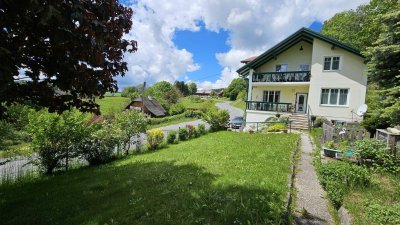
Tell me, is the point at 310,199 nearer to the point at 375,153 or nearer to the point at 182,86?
the point at 375,153

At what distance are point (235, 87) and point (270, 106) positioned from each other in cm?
8047

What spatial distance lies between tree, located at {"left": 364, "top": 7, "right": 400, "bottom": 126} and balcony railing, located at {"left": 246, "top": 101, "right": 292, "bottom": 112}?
537 inches

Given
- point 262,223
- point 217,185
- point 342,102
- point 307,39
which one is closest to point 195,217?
point 262,223

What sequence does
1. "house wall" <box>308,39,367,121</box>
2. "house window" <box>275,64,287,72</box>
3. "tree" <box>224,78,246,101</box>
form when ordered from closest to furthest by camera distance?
"house wall" <box>308,39,367,121</box> < "house window" <box>275,64,287,72</box> < "tree" <box>224,78,246,101</box>

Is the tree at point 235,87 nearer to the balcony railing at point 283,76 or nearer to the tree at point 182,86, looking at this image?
the tree at point 182,86

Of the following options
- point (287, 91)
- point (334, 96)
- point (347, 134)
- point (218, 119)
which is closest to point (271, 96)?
point (287, 91)

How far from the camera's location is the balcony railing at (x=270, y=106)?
24.6m

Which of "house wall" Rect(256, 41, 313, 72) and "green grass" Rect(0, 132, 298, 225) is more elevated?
"house wall" Rect(256, 41, 313, 72)

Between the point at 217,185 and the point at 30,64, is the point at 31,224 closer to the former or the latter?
the point at 30,64

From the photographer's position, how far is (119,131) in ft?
48.2

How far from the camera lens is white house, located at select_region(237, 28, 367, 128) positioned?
2200 centimetres

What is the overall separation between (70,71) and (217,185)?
13.8 ft

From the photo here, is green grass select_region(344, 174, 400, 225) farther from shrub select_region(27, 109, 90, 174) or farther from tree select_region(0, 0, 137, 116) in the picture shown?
shrub select_region(27, 109, 90, 174)

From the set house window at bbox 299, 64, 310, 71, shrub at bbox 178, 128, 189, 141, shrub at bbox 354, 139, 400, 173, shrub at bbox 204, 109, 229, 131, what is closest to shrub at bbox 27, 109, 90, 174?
shrub at bbox 178, 128, 189, 141
